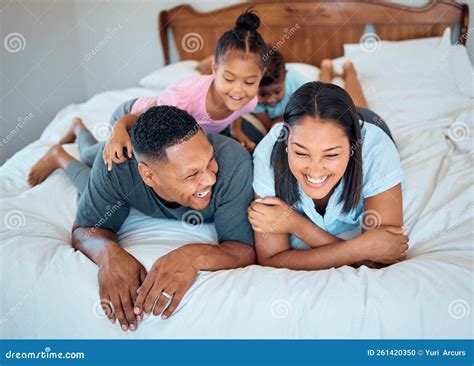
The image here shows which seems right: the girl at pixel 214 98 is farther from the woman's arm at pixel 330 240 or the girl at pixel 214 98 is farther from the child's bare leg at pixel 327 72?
the child's bare leg at pixel 327 72

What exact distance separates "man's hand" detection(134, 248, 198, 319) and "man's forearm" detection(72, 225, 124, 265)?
0.45 feet

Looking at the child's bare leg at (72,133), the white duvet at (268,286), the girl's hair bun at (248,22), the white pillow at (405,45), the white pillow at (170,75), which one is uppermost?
the girl's hair bun at (248,22)

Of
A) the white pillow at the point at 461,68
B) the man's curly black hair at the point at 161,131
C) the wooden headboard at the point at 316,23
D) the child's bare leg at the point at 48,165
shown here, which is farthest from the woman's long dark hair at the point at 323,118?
the wooden headboard at the point at 316,23

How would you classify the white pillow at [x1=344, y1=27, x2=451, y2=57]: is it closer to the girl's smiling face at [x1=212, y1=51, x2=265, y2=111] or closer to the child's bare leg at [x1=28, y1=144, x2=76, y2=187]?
the girl's smiling face at [x1=212, y1=51, x2=265, y2=111]

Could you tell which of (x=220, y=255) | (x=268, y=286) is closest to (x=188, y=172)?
(x=220, y=255)

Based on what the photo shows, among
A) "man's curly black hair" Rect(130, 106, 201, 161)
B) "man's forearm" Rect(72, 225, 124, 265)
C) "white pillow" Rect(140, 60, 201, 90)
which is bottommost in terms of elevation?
"man's forearm" Rect(72, 225, 124, 265)

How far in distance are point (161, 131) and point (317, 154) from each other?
1.24 feet

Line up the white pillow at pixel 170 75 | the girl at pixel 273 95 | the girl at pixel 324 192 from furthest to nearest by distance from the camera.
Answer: the white pillow at pixel 170 75
the girl at pixel 273 95
the girl at pixel 324 192

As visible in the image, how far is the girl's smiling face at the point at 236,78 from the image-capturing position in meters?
1.43

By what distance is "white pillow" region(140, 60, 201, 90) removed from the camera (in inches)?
97.5

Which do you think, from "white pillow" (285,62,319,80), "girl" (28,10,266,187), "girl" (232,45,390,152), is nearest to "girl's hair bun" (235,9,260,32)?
"girl" (28,10,266,187)

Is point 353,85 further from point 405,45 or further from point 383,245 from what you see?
point 383,245

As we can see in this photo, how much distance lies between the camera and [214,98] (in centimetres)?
159
